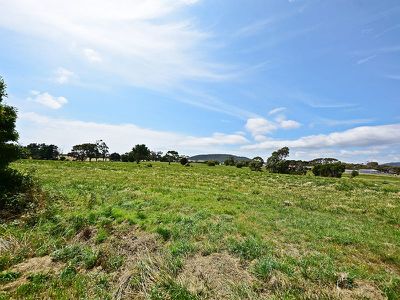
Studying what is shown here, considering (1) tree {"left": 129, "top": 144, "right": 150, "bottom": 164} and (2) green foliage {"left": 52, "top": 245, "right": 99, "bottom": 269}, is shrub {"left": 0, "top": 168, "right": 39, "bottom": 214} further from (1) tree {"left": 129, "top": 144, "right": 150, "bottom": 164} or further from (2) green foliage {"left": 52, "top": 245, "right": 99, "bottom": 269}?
(1) tree {"left": 129, "top": 144, "right": 150, "bottom": 164}

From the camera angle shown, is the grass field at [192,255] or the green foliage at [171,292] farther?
the grass field at [192,255]

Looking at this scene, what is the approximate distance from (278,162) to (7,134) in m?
91.5

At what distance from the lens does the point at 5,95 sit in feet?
75.3

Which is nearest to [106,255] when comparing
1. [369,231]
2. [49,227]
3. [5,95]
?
[49,227]

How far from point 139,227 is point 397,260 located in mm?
11279

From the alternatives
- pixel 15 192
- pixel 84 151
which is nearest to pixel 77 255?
pixel 15 192

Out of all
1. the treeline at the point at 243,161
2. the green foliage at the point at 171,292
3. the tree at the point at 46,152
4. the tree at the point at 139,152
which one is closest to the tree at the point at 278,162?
the treeline at the point at 243,161

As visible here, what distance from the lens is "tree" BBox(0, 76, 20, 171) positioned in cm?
2162

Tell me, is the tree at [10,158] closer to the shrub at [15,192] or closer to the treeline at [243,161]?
the shrub at [15,192]

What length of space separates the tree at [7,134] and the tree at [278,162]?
90355mm

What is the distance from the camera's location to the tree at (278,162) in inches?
4008

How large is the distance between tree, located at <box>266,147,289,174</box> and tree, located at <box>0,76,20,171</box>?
90355mm

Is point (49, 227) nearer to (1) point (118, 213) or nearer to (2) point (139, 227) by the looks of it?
(1) point (118, 213)

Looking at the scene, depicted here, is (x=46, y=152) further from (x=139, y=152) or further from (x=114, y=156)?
(x=139, y=152)
